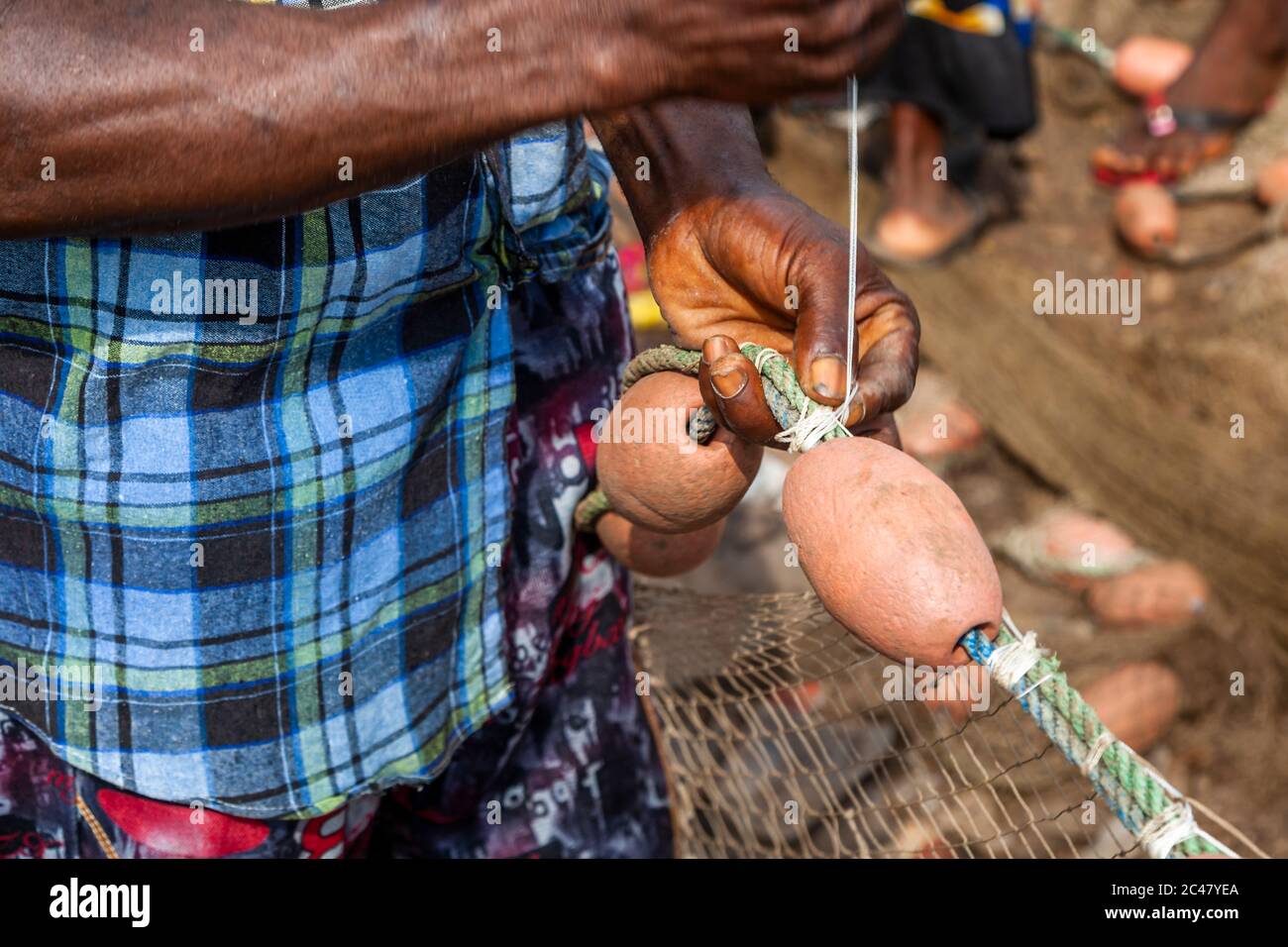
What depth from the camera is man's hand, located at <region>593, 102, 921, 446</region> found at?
3.44ft

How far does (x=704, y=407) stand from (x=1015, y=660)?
372 millimetres

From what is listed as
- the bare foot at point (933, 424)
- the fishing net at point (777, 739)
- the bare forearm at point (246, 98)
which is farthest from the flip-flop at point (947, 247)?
the bare forearm at point (246, 98)

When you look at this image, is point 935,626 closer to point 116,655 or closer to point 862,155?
point 116,655

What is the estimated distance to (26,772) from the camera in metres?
1.24

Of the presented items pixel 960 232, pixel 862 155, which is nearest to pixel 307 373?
pixel 960 232

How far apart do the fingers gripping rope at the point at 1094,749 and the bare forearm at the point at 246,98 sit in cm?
51

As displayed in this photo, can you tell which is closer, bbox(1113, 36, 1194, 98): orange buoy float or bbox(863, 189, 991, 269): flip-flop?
bbox(863, 189, 991, 269): flip-flop

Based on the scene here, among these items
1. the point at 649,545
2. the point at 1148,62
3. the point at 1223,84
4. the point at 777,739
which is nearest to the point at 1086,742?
the point at 649,545

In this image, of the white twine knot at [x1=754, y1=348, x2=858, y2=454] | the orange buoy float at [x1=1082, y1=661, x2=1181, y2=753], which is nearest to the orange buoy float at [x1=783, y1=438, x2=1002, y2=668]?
the white twine knot at [x1=754, y1=348, x2=858, y2=454]

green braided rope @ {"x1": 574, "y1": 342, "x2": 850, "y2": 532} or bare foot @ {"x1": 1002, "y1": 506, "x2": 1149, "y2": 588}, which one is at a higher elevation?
green braided rope @ {"x1": 574, "y1": 342, "x2": 850, "y2": 532}

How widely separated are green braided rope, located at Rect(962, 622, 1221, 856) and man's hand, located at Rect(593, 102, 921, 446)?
27 cm

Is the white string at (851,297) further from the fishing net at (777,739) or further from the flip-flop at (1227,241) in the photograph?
the flip-flop at (1227,241)

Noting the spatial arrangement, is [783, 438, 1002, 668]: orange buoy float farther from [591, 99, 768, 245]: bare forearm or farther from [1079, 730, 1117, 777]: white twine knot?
[591, 99, 768, 245]: bare forearm
